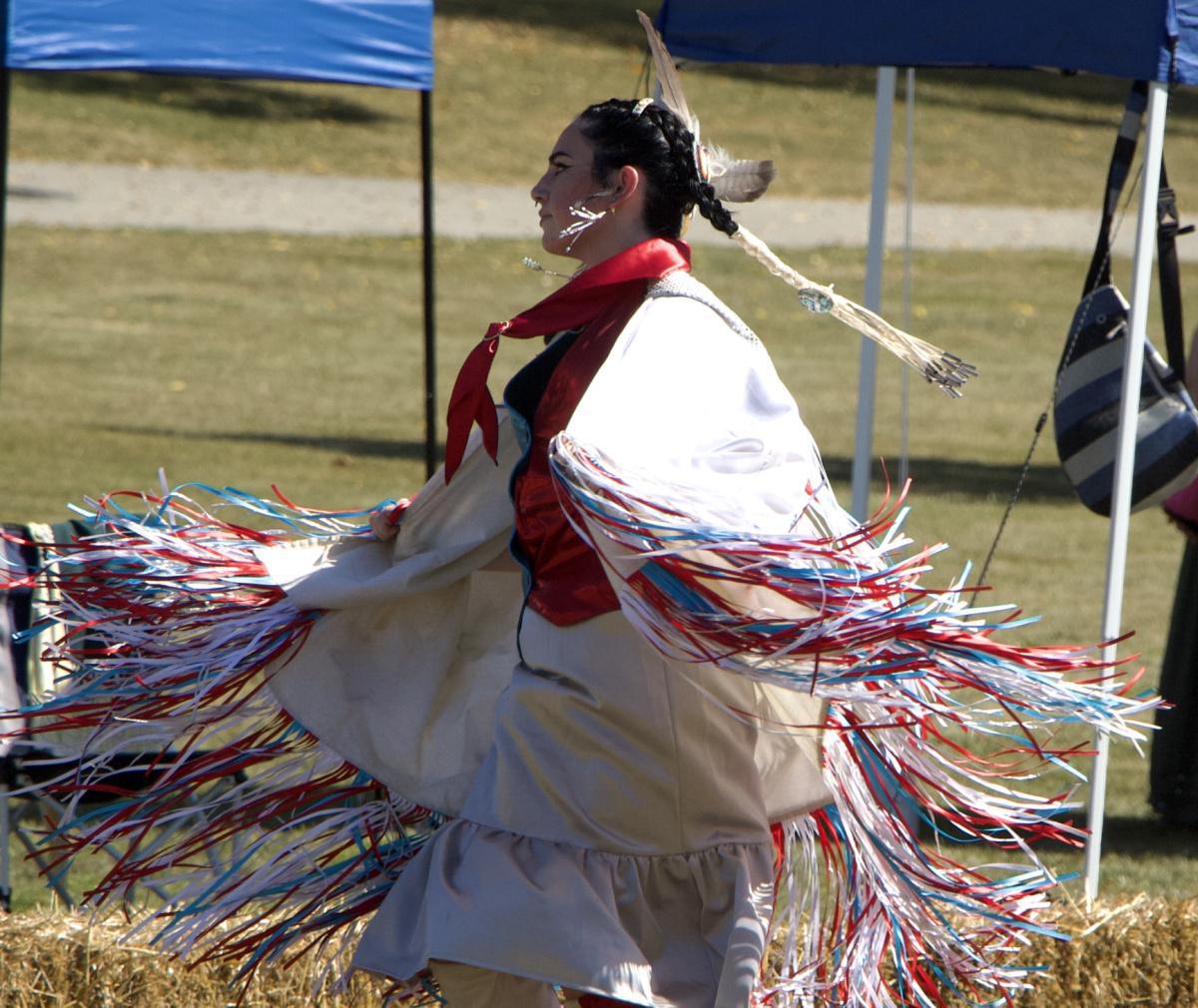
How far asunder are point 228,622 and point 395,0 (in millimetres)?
3152

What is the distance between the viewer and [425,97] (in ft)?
21.0

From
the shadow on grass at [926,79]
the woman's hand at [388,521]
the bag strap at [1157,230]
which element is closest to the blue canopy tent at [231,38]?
the bag strap at [1157,230]

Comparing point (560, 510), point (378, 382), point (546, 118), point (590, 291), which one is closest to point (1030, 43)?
point (590, 291)

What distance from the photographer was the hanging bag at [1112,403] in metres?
4.43

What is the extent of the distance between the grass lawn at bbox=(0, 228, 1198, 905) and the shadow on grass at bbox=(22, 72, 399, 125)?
4.73 m

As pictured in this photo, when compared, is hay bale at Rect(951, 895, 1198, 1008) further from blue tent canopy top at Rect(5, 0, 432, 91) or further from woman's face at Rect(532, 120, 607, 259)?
blue tent canopy top at Rect(5, 0, 432, 91)

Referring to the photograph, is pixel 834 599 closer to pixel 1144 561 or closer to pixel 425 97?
pixel 425 97

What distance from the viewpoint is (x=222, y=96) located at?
22344 mm

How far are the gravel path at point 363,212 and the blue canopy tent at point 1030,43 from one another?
1378 centimetres

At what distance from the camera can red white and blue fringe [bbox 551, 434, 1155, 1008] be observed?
2752 mm

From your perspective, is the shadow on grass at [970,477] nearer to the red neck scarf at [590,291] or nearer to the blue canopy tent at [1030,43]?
the blue canopy tent at [1030,43]

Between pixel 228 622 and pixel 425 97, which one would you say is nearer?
pixel 228 622

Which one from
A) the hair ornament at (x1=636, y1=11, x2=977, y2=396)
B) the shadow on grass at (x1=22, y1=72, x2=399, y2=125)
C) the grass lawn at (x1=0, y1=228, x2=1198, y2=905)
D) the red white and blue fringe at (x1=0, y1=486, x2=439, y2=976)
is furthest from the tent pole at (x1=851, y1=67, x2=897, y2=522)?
the shadow on grass at (x1=22, y1=72, x2=399, y2=125)

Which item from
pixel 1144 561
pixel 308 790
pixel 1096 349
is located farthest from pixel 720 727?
pixel 1144 561
